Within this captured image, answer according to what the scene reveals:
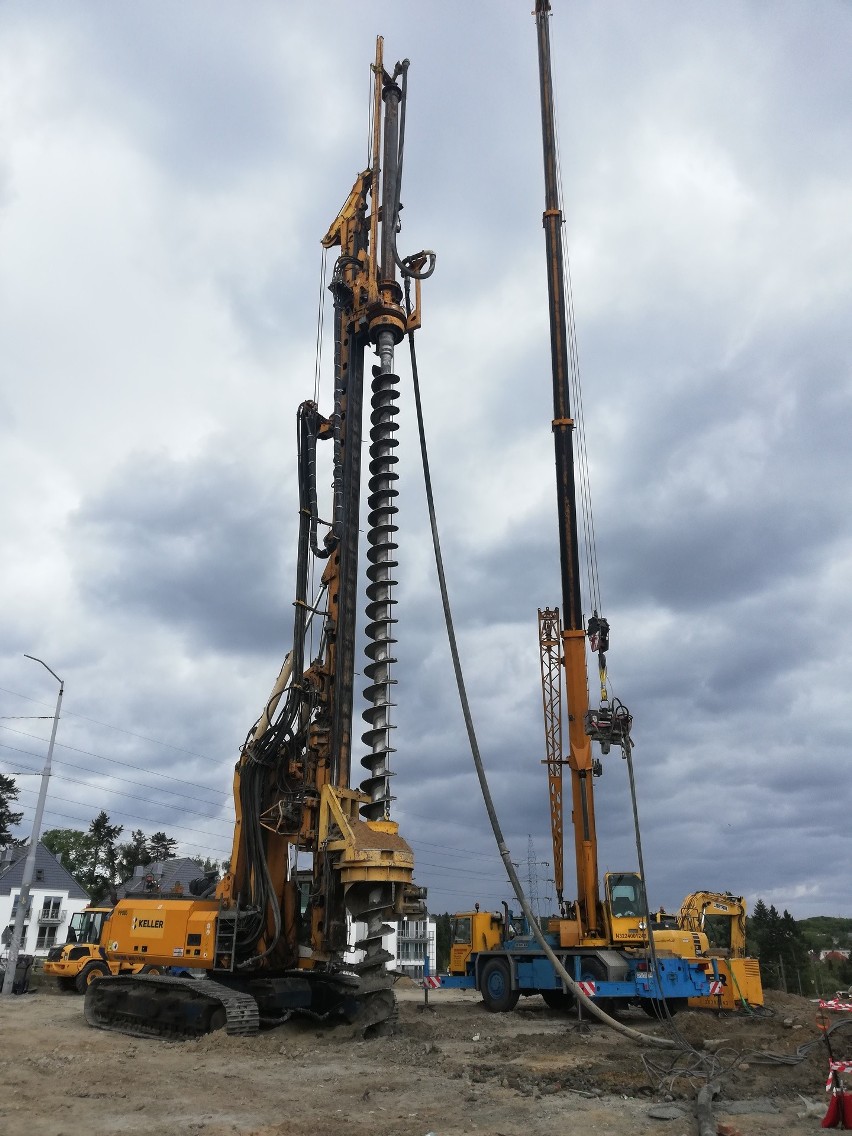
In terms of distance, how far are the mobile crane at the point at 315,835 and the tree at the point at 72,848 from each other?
7403 cm

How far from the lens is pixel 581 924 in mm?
19141

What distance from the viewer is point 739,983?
20.4 m

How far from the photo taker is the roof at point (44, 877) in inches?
2368

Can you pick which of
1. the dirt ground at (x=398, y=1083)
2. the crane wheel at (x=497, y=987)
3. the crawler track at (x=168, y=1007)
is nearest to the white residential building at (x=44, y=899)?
the crane wheel at (x=497, y=987)

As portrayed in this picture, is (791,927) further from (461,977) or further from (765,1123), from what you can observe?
(765,1123)

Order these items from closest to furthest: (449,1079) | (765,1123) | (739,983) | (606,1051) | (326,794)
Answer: (765,1123) → (449,1079) → (606,1051) → (326,794) → (739,983)

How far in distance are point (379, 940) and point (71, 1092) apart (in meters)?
5.61

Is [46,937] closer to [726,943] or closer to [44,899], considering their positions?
[44,899]

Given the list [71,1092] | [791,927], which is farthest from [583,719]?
[791,927]

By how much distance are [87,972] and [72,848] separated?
65.5 m

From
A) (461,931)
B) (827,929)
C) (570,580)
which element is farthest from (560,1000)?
(827,929)

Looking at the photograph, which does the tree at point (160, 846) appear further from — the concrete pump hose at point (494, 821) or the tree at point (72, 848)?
the concrete pump hose at point (494, 821)

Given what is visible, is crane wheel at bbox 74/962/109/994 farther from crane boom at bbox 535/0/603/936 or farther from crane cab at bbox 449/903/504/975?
crane boom at bbox 535/0/603/936

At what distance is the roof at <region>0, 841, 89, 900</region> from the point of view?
60.2 meters
